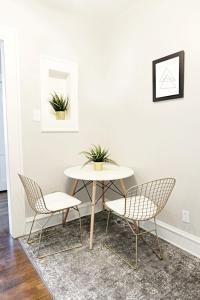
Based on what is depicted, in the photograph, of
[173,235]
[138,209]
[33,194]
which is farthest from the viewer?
[173,235]

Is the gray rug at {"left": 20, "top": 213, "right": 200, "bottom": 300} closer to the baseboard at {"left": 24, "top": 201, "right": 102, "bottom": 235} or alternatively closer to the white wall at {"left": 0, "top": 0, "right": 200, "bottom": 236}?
the baseboard at {"left": 24, "top": 201, "right": 102, "bottom": 235}

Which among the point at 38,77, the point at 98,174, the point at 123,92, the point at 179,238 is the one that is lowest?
the point at 179,238

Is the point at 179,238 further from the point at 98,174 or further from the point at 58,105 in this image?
the point at 58,105

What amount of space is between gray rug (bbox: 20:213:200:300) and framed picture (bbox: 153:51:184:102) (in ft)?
4.82

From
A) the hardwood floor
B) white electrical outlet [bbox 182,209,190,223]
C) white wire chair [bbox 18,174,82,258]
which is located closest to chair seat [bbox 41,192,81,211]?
white wire chair [bbox 18,174,82,258]

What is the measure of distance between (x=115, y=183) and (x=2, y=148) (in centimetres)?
236

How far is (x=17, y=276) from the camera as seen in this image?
166cm

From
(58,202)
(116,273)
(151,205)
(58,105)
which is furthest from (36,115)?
(116,273)

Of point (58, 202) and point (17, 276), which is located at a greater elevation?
point (58, 202)

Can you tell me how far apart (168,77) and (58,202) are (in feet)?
5.34

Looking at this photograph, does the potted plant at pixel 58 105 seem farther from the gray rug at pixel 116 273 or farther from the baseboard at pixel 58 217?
the gray rug at pixel 116 273

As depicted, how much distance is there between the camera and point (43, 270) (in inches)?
67.5

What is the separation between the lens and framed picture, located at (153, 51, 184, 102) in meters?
1.92

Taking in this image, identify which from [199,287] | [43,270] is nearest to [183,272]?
[199,287]
